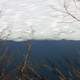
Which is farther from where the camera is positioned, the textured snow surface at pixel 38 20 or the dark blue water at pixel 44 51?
the textured snow surface at pixel 38 20

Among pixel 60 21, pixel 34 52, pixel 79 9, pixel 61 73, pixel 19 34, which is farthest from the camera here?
pixel 79 9

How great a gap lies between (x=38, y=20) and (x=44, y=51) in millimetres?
380

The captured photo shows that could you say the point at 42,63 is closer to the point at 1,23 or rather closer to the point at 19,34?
the point at 19,34

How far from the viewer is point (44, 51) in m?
1.40

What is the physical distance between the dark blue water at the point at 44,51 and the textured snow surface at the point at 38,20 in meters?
0.05

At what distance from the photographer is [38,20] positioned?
172 centimetres

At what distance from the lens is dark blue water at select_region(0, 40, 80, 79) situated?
1.35 meters

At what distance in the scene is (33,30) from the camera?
159 centimetres

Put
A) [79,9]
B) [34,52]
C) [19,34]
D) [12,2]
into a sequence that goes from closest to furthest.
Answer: [34,52]
[19,34]
[79,9]
[12,2]

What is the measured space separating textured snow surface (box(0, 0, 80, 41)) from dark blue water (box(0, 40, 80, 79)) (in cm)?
5

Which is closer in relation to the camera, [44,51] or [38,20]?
[44,51]

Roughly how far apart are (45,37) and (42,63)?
221mm

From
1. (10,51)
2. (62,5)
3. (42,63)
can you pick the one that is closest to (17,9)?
(62,5)

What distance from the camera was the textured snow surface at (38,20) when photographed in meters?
1.53
